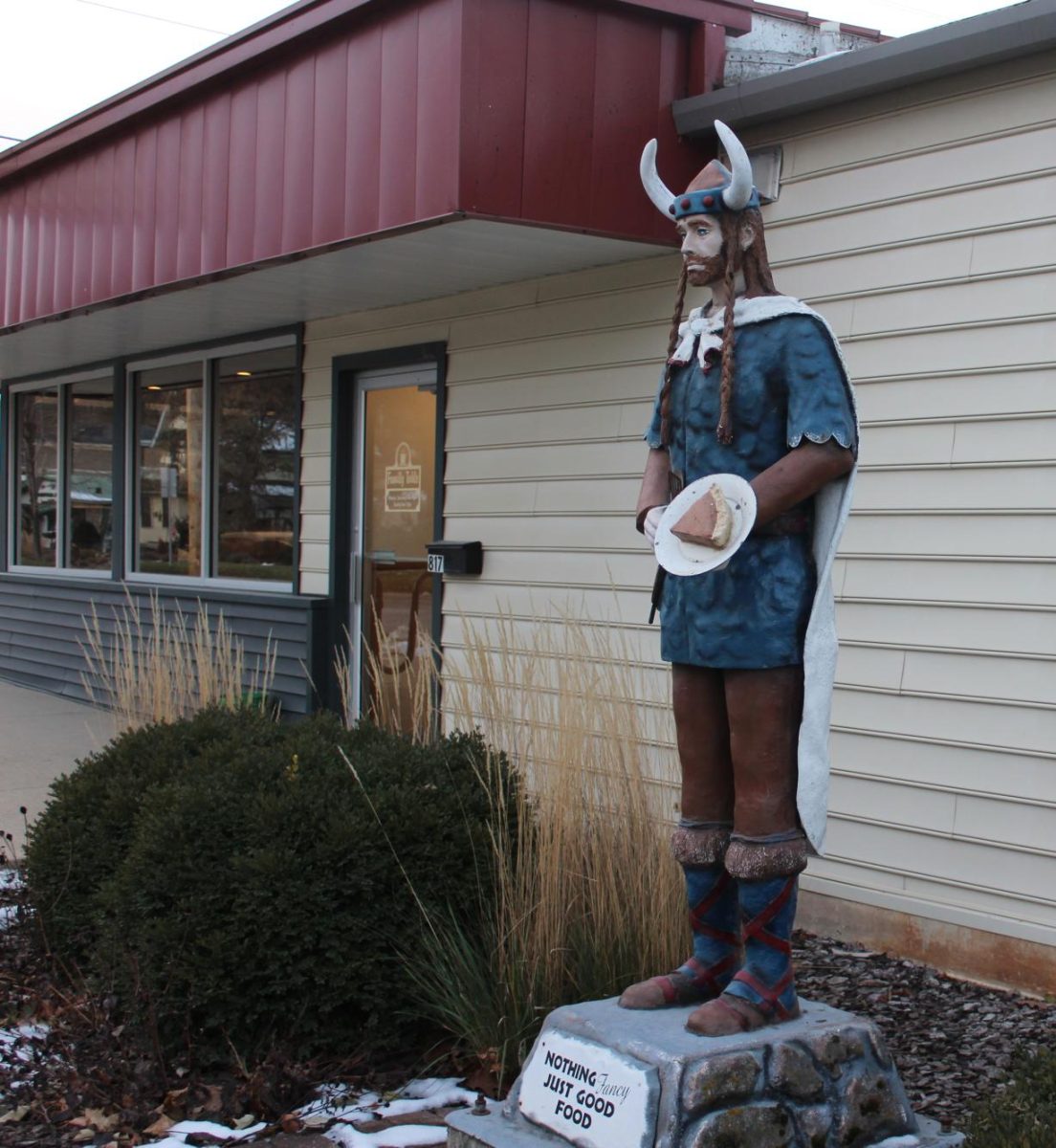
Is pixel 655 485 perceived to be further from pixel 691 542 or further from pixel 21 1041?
pixel 21 1041

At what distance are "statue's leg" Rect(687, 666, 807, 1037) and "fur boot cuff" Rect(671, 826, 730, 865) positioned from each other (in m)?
0.10

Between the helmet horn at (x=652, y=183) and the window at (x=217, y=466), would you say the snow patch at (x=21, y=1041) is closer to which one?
the helmet horn at (x=652, y=183)

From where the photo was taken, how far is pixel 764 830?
297 cm

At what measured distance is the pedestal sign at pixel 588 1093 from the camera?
275 cm

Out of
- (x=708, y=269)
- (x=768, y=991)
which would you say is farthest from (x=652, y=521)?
(x=768, y=991)

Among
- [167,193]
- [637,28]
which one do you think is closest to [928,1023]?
[637,28]

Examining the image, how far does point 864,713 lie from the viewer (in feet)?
16.0

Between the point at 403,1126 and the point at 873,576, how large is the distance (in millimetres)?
2519

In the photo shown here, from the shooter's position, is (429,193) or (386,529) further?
(386,529)

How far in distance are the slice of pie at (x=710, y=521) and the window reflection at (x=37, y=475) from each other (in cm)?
916

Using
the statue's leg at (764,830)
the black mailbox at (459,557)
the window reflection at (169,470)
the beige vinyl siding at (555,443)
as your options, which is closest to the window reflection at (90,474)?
the window reflection at (169,470)

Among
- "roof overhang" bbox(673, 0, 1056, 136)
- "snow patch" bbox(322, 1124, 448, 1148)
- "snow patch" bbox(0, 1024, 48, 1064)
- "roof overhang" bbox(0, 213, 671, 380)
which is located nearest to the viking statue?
"snow patch" bbox(322, 1124, 448, 1148)

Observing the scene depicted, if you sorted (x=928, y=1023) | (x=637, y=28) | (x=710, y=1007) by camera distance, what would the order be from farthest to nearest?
(x=637, y=28), (x=928, y=1023), (x=710, y=1007)

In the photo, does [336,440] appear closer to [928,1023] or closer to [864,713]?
[864,713]
